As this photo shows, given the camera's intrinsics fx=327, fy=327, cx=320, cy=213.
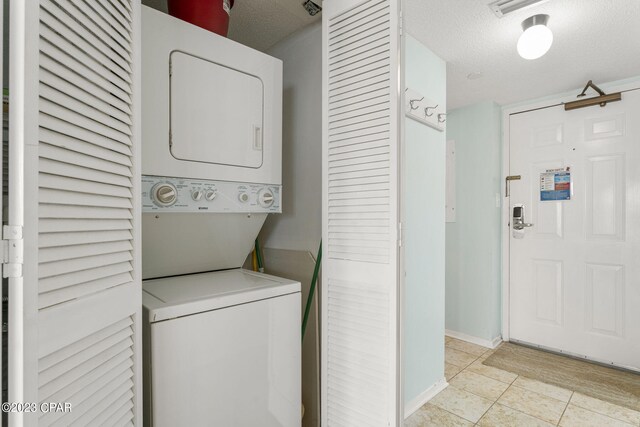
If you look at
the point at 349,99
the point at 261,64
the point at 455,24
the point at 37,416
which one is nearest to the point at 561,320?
the point at 455,24

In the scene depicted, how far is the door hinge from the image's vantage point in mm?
622

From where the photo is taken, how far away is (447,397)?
2420 millimetres

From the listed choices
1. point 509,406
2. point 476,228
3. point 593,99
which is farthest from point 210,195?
point 593,99

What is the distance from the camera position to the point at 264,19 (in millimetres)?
1922

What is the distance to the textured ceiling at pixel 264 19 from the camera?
69.9 inches

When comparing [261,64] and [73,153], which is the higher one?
[261,64]

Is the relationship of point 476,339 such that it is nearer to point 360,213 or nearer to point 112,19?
point 360,213

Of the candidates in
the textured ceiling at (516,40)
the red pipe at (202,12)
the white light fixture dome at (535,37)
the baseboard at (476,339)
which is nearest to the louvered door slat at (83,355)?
the red pipe at (202,12)

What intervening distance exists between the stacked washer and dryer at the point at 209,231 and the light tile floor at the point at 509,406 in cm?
130

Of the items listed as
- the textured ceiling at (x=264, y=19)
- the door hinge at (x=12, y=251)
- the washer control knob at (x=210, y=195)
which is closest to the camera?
the door hinge at (x=12, y=251)

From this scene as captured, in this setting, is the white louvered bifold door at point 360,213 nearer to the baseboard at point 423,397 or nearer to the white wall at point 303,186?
the white wall at point 303,186

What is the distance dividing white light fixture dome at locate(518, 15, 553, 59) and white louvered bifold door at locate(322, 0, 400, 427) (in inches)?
43.7

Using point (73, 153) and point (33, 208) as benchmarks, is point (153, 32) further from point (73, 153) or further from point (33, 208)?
point (33, 208)

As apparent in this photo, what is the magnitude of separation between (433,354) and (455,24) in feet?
7.41
